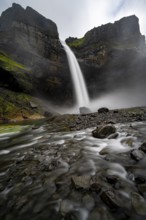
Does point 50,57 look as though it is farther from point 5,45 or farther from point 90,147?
point 90,147

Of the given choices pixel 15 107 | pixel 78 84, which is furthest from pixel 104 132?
pixel 78 84

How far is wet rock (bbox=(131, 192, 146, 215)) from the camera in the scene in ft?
12.4

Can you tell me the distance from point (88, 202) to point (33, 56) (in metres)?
84.8

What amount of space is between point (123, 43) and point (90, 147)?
354 ft

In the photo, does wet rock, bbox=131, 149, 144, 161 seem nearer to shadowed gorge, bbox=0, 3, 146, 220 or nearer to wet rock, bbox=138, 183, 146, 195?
shadowed gorge, bbox=0, 3, 146, 220

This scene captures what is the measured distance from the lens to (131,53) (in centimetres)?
7644

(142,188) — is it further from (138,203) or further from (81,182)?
(81,182)

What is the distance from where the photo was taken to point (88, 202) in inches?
170

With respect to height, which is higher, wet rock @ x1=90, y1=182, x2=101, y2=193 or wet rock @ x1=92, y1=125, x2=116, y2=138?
wet rock @ x1=92, y1=125, x2=116, y2=138

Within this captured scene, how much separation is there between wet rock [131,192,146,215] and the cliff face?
6161 centimetres

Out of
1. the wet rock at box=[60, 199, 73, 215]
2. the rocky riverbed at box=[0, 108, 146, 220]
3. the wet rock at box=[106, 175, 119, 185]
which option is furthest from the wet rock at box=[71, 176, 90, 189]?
the wet rock at box=[106, 175, 119, 185]

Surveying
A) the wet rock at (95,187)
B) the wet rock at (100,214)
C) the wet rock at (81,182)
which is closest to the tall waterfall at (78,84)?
the wet rock at (81,182)

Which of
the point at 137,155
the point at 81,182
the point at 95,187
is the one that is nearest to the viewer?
the point at 95,187

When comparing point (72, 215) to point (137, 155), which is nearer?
point (72, 215)
